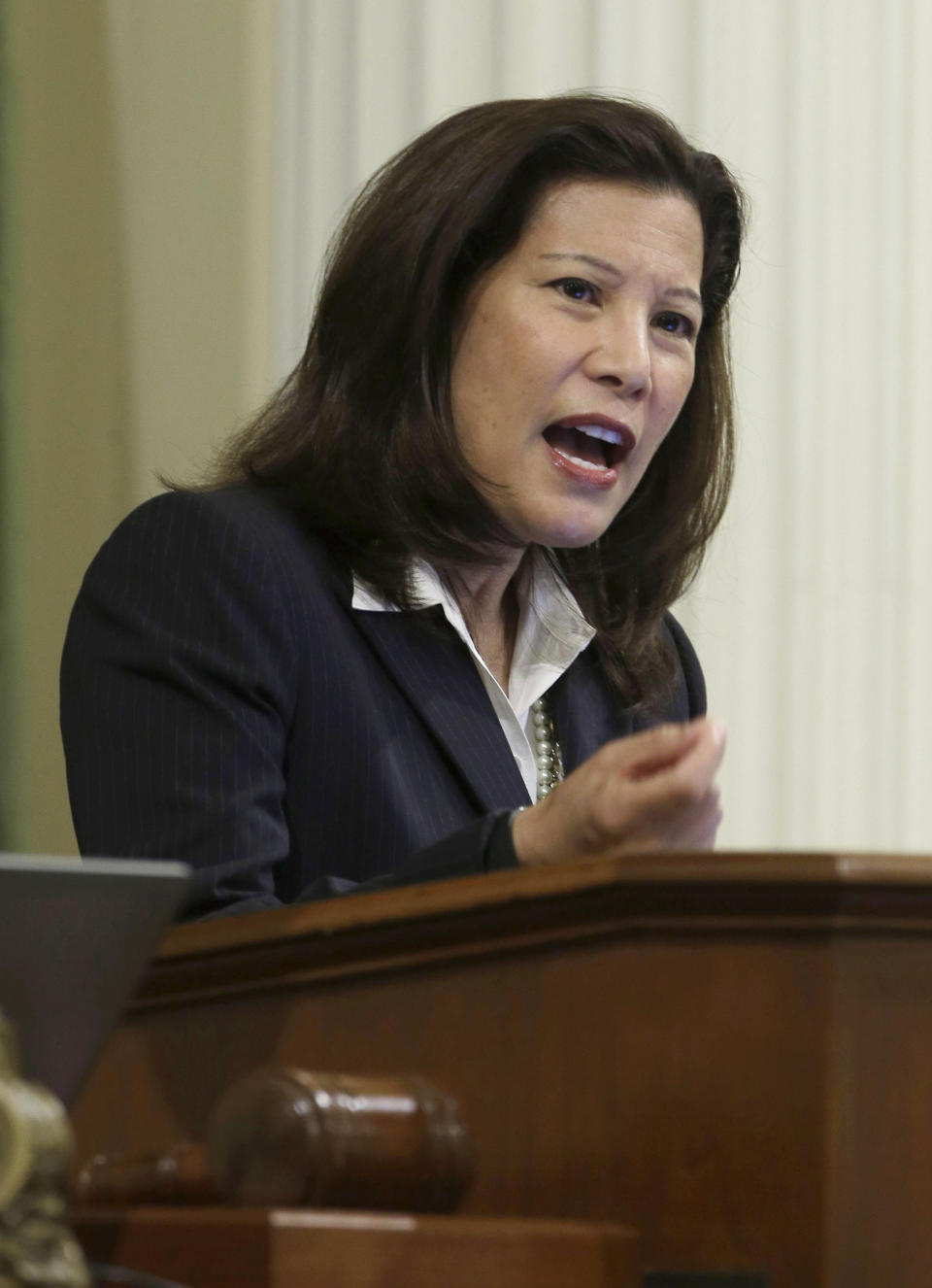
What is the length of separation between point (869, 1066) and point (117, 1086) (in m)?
0.43

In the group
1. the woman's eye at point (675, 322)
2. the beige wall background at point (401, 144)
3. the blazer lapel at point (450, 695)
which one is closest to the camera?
the blazer lapel at point (450, 695)

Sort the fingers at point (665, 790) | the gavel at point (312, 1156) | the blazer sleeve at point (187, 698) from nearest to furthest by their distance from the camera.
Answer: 1. the gavel at point (312, 1156)
2. the fingers at point (665, 790)
3. the blazer sleeve at point (187, 698)

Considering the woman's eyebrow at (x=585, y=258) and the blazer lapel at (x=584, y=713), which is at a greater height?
the woman's eyebrow at (x=585, y=258)

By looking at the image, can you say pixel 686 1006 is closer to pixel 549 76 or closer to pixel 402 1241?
pixel 402 1241

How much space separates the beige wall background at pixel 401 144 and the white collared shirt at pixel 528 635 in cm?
108

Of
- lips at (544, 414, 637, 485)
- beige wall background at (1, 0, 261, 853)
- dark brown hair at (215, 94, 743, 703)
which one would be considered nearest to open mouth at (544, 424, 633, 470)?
lips at (544, 414, 637, 485)

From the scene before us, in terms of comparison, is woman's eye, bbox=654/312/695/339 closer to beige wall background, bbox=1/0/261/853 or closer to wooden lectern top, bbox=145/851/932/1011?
wooden lectern top, bbox=145/851/932/1011

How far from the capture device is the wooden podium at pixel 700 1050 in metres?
0.91

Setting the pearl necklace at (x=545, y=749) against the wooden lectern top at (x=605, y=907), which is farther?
the pearl necklace at (x=545, y=749)

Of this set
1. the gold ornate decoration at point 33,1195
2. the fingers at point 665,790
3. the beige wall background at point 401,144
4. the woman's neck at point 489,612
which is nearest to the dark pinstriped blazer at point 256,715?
the woman's neck at point 489,612

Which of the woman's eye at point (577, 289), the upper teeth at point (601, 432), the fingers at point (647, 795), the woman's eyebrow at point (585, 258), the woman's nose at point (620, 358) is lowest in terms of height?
the fingers at point (647, 795)

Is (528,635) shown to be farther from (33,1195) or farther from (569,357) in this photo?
(33,1195)

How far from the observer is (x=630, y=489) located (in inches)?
81.0

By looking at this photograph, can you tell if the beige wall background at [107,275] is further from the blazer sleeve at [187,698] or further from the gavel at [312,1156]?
the gavel at [312,1156]
